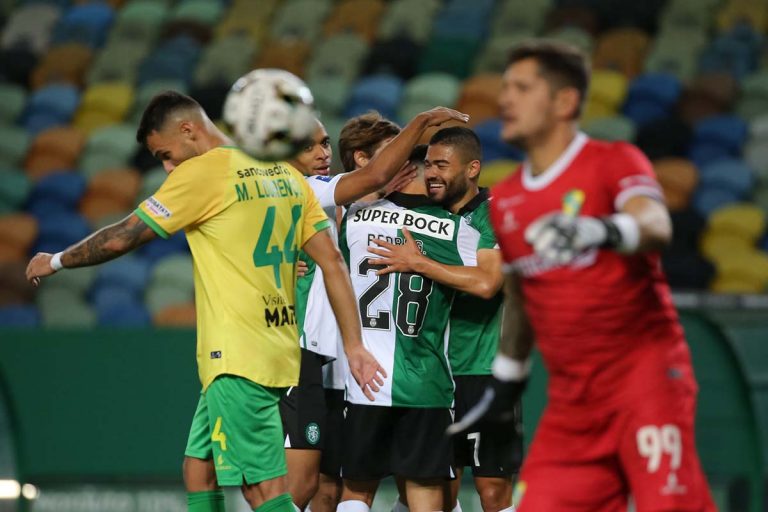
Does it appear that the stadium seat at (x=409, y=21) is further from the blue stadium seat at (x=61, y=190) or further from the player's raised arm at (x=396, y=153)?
the player's raised arm at (x=396, y=153)

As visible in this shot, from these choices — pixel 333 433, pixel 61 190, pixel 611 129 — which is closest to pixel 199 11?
pixel 61 190

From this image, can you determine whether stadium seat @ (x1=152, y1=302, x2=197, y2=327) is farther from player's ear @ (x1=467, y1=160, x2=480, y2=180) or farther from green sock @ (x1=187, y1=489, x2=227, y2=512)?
green sock @ (x1=187, y1=489, x2=227, y2=512)

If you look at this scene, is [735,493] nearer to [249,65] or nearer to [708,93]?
[708,93]

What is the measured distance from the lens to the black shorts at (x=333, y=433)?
6.60 metres

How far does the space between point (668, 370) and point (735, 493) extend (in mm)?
4047

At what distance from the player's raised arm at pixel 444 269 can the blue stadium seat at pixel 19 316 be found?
230 inches

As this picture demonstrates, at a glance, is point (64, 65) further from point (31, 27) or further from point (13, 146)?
point (13, 146)

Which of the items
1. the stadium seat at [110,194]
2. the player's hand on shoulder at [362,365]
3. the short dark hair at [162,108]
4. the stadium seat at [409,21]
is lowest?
the player's hand on shoulder at [362,365]

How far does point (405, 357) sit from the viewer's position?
630 centimetres

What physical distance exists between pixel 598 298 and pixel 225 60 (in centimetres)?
1134

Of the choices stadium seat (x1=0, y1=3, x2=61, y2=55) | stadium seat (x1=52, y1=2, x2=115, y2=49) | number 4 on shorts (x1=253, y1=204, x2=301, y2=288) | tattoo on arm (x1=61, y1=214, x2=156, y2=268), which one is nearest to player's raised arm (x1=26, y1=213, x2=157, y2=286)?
tattoo on arm (x1=61, y1=214, x2=156, y2=268)

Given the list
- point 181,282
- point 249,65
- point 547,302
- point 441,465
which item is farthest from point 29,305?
point 547,302

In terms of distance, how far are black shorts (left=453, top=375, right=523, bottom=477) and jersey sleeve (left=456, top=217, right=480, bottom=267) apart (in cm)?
65


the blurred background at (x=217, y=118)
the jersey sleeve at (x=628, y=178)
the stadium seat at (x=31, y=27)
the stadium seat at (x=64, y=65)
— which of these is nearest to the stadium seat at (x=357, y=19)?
the blurred background at (x=217, y=118)
